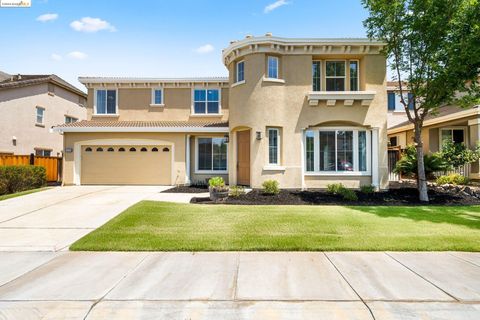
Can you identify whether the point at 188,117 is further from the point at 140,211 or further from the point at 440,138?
the point at 440,138

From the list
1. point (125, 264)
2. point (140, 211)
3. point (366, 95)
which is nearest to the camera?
point (125, 264)

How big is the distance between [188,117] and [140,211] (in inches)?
381

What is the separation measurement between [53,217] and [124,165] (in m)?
7.97

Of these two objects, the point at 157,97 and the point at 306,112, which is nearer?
the point at 306,112

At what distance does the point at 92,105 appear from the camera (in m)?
17.2

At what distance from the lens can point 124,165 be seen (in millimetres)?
15820

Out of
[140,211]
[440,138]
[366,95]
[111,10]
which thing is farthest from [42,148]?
[440,138]

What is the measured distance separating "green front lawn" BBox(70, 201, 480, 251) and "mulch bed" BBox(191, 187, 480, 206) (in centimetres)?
93

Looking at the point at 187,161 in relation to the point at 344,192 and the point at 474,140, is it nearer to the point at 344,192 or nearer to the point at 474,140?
the point at 344,192

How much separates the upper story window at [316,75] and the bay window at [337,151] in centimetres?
212

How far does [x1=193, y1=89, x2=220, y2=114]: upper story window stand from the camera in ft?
56.0

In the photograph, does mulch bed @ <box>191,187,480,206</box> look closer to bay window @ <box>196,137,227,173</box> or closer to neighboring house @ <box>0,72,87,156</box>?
bay window @ <box>196,137,227,173</box>

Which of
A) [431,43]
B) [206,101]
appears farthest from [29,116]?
[431,43]

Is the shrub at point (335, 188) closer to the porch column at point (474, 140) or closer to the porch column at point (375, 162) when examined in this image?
the porch column at point (375, 162)
